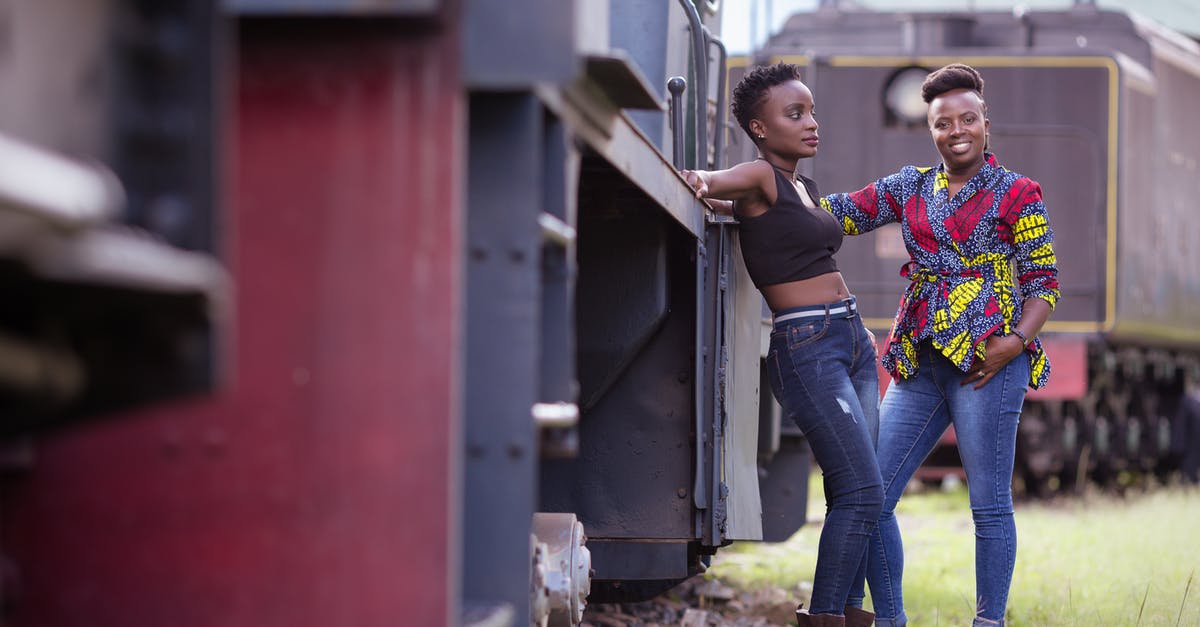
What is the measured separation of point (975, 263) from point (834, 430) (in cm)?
69

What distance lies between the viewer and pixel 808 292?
452 cm

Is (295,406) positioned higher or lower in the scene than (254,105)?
lower

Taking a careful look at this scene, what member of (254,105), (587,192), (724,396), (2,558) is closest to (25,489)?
(2,558)

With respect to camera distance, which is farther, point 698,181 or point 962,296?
→ point 962,296

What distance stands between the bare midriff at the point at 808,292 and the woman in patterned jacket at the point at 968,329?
1.15ft

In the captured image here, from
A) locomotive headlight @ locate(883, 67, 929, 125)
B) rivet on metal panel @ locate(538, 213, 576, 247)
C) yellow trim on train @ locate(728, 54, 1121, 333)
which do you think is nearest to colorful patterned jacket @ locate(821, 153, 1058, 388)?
rivet on metal panel @ locate(538, 213, 576, 247)

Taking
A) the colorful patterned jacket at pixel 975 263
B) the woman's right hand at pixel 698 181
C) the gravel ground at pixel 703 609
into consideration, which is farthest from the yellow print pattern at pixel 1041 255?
the gravel ground at pixel 703 609

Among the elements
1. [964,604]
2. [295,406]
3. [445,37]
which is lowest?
[964,604]

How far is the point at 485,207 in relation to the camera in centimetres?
261

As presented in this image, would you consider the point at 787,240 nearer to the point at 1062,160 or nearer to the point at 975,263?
the point at 975,263

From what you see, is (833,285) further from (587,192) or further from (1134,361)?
(1134,361)

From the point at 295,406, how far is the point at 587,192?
222 centimetres

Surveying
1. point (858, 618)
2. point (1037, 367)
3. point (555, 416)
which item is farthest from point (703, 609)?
point (555, 416)

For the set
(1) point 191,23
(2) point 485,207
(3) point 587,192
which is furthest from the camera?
(3) point 587,192
